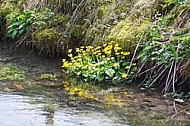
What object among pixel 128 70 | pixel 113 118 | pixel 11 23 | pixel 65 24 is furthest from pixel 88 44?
pixel 113 118

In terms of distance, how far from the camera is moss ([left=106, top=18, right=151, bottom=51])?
187 inches

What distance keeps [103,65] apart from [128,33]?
454 mm

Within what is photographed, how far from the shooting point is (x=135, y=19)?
5.06 metres

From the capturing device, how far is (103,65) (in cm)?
475

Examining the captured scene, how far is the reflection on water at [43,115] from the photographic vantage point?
3.32 metres

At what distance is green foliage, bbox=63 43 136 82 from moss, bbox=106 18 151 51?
8cm

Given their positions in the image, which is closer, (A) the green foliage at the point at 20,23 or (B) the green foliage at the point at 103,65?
(B) the green foliage at the point at 103,65

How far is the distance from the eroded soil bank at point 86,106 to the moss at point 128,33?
1.73 feet

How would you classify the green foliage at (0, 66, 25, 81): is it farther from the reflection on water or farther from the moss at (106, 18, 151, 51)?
the moss at (106, 18, 151, 51)

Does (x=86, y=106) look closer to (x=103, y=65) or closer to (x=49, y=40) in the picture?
(x=103, y=65)

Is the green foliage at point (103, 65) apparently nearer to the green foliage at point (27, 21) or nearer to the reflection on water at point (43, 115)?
the reflection on water at point (43, 115)

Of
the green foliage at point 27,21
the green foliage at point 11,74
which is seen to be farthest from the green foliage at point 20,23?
the green foliage at point 11,74

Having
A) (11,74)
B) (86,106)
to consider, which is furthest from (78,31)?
(86,106)

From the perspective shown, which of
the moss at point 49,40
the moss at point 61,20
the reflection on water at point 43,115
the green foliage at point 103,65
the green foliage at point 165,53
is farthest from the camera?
the moss at point 61,20
